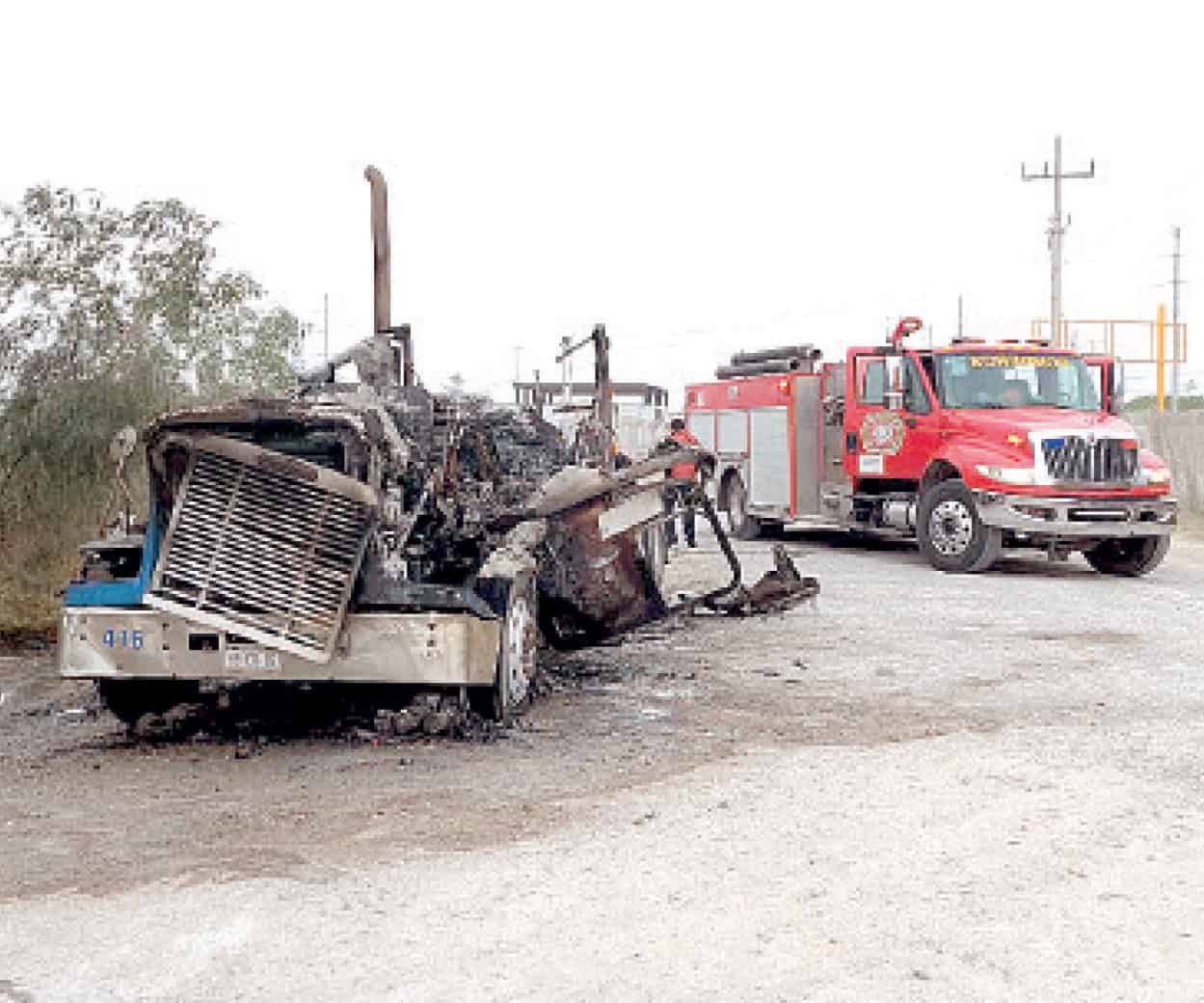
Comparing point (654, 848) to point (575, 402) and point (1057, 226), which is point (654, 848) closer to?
point (575, 402)

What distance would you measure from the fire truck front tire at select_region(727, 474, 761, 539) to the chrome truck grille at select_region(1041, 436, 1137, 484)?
640 centimetres

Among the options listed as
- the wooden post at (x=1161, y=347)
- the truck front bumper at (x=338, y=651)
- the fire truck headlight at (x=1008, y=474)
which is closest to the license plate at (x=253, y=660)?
the truck front bumper at (x=338, y=651)

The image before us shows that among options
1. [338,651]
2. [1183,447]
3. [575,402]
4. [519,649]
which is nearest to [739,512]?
[1183,447]

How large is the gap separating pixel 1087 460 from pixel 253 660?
10.7 metres

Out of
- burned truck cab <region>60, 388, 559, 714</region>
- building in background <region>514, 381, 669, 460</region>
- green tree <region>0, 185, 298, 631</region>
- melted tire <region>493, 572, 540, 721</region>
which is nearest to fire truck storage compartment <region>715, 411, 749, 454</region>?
building in background <region>514, 381, 669, 460</region>

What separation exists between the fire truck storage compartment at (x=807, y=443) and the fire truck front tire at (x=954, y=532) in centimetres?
294

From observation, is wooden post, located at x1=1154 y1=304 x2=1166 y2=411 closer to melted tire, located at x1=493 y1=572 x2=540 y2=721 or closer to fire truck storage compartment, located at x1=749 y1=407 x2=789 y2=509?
fire truck storage compartment, located at x1=749 y1=407 x2=789 y2=509

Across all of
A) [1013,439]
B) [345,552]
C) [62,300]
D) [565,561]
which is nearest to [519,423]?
[565,561]

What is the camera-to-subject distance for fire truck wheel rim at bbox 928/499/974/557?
53.2 feet

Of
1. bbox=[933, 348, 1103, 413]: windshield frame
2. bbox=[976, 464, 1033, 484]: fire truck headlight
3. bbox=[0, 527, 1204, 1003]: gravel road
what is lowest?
bbox=[0, 527, 1204, 1003]: gravel road

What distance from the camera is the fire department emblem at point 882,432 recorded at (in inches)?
692

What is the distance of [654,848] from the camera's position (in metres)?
5.62

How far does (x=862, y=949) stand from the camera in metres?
4.52

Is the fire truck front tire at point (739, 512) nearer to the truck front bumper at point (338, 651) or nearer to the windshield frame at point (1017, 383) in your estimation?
the windshield frame at point (1017, 383)
